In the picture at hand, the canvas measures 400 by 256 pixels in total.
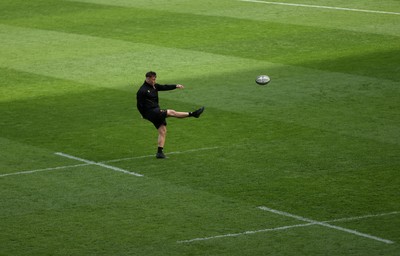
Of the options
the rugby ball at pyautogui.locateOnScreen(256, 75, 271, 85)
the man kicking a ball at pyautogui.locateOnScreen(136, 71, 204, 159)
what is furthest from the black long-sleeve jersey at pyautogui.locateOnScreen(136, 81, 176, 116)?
the rugby ball at pyautogui.locateOnScreen(256, 75, 271, 85)

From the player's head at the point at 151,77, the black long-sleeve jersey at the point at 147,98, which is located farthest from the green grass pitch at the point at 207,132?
the player's head at the point at 151,77

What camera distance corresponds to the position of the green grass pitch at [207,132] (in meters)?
19.1

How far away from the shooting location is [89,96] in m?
30.4

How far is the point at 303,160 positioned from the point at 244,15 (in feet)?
62.1

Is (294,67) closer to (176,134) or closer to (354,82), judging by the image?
(354,82)

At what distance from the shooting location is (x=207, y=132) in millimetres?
26250

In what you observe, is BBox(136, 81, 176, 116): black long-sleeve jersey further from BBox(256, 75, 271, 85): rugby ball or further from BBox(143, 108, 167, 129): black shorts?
BBox(256, 75, 271, 85): rugby ball

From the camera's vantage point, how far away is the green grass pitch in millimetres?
19125

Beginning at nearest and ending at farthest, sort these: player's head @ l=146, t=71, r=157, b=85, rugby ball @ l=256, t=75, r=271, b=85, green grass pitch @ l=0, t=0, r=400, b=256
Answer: green grass pitch @ l=0, t=0, r=400, b=256 → player's head @ l=146, t=71, r=157, b=85 → rugby ball @ l=256, t=75, r=271, b=85

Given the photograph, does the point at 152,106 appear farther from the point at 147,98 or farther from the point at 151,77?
the point at 151,77

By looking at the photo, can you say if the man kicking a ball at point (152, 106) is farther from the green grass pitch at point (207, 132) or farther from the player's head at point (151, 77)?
the green grass pitch at point (207, 132)

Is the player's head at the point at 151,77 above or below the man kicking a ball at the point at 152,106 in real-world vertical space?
above

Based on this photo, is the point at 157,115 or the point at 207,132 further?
the point at 207,132

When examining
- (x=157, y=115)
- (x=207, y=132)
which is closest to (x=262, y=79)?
(x=207, y=132)
